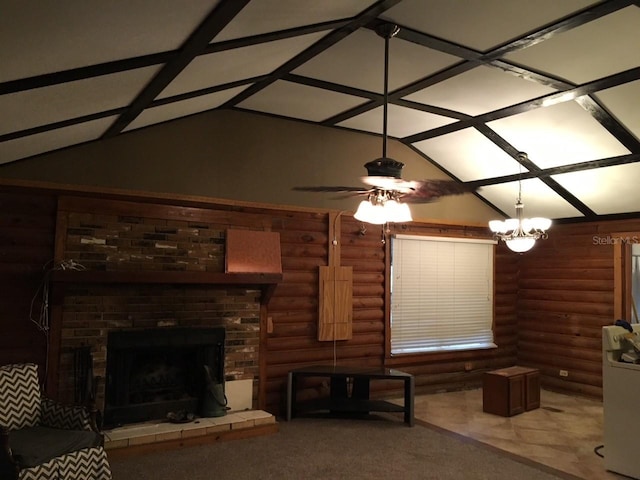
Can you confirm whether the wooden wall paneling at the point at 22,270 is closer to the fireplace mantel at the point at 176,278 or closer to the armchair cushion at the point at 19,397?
the fireplace mantel at the point at 176,278

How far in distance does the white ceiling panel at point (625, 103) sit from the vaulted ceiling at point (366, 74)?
0.05 feet

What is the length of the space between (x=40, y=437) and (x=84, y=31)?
2.61 meters

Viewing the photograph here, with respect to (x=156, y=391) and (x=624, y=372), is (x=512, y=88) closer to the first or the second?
(x=624, y=372)

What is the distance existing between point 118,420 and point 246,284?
5.55ft

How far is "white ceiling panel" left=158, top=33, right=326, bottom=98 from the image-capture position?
11.1 ft

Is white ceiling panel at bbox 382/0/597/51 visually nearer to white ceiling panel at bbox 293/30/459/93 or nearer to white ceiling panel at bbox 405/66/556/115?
white ceiling panel at bbox 293/30/459/93

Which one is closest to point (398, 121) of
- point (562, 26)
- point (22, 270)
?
point (562, 26)

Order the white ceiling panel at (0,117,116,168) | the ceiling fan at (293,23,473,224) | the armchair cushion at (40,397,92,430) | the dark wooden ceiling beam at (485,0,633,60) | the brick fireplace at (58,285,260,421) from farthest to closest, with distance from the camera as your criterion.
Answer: the brick fireplace at (58,285,260,421)
the white ceiling panel at (0,117,116,168)
the armchair cushion at (40,397,92,430)
the ceiling fan at (293,23,473,224)
the dark wooden ceiling beam at (485,0,633,60)

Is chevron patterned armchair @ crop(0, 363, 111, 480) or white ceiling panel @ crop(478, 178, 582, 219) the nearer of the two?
chevron patterned armchair @ crop(0, 363, 111, 480)

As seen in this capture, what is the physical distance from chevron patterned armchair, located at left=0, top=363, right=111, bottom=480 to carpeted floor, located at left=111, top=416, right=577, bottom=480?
572 millimetres

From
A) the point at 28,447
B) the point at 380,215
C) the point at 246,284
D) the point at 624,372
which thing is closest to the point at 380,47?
the point at 380,215

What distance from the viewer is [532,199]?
6.82 meters

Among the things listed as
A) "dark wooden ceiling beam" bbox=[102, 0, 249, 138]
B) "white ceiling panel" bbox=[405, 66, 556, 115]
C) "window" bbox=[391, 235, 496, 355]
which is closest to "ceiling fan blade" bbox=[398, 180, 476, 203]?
"white ceiling panel" bbox=[405, 66, 556, 115]

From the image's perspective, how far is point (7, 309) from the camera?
4430 mm
